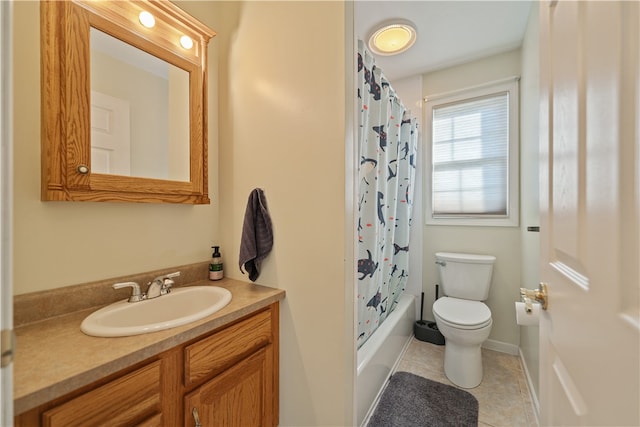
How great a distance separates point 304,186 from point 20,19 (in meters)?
1.13

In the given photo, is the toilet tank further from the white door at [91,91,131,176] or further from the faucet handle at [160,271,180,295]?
the white door at [91,91,131,176]

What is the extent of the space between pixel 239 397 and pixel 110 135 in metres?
1.21

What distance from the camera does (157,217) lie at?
1193mm

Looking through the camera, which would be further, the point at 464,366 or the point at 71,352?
the point at 464,366

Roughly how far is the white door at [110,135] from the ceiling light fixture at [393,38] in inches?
69.8

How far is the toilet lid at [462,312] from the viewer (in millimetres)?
1637

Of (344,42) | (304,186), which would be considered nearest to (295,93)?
(344,42)

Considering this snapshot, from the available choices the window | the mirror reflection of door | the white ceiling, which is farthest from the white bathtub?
the white ceiling

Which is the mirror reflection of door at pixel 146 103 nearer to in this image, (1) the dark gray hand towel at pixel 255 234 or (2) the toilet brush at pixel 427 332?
(1) the dark gray hand towel at pixel 255 234

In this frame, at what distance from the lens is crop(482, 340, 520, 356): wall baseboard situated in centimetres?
201

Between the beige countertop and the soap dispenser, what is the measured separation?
17.8 inches

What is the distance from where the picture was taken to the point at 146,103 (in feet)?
3.76

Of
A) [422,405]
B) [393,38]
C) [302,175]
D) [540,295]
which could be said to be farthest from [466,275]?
[393,38]

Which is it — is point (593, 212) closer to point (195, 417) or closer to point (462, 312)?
point (195, 417)
